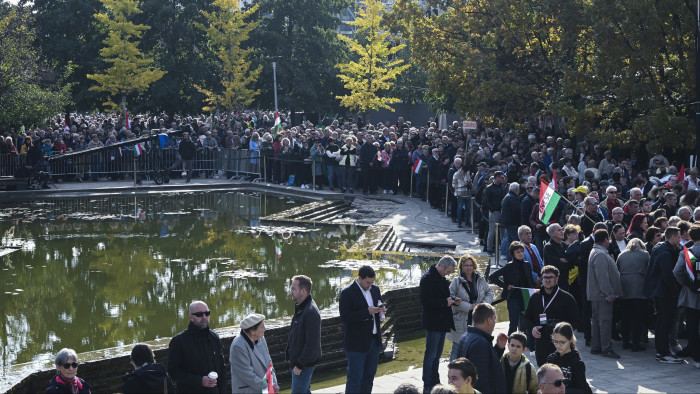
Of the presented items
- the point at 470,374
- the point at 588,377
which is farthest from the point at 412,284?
the point at 470,374

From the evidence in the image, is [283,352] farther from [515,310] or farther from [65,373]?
[65,373]

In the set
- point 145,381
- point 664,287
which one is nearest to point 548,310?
point 664,287

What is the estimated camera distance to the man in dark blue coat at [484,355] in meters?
8.45

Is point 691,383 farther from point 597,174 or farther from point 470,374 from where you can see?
point 597,174

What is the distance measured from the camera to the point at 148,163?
3431 centimetres

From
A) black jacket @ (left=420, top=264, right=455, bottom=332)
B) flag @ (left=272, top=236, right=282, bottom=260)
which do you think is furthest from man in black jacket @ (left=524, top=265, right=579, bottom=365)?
flag @ (left=272, top=236, right=282, bottom=260)

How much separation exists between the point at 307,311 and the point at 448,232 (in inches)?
533

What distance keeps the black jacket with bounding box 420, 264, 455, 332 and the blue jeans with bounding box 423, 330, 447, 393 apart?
0.36ft

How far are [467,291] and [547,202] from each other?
463cm

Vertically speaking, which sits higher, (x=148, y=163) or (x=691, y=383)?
(x=148, y=163)

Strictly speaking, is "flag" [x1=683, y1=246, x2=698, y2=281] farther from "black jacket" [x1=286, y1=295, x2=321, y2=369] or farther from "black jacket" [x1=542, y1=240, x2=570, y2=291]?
"black jacket" [x1=286, y1=295, x2=321, y2=369]

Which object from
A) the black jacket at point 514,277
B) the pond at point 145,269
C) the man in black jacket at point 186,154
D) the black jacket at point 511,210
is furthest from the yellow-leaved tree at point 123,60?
the black jacket at point 514,277

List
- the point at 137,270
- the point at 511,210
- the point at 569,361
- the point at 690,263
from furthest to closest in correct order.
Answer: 1. the point at 137,270
2. the point at 511,210
3. the point at 690,263
4. the point at 569,361

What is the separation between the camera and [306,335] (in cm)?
958
